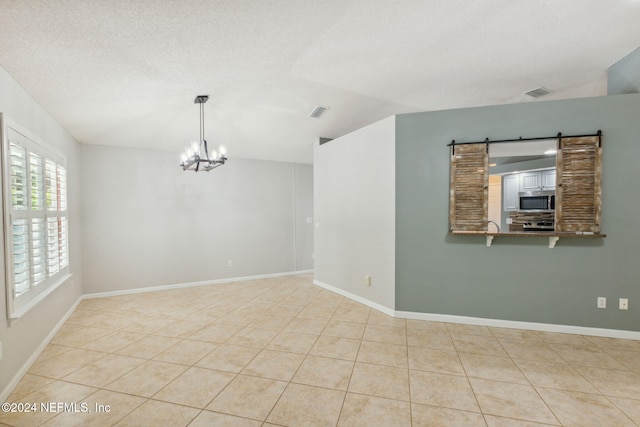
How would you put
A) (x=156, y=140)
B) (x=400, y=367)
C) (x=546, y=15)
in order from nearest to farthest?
(x=546, y=15) → (x=400, y=367) → (x=156, y=140)

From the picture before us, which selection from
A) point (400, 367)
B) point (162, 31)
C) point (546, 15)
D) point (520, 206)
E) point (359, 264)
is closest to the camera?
point (162, 31)

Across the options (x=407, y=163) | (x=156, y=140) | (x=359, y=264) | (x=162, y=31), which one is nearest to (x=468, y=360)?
(x=359, y=264)

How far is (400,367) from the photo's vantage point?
257cm

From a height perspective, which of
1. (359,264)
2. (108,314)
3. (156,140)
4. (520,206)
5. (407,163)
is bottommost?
(108,314)

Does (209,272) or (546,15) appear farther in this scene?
(209,272)

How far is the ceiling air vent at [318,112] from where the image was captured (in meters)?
4.09

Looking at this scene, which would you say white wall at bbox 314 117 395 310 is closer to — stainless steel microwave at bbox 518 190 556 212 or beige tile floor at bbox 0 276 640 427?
beige tile floor at bbox 0 276 640 427

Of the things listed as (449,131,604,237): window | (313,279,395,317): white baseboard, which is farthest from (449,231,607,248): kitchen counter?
(313,279,395,317): white baseboard

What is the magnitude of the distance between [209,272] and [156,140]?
2.65 metres

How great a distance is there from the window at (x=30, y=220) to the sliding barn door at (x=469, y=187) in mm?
4315

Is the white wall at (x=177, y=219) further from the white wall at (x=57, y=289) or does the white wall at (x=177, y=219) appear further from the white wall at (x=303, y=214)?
the white wall at (x=57, y=289)

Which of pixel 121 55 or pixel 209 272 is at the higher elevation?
pixel 121 55

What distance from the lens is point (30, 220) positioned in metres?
2.67

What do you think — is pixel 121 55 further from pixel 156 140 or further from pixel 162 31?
pixel 156 140
